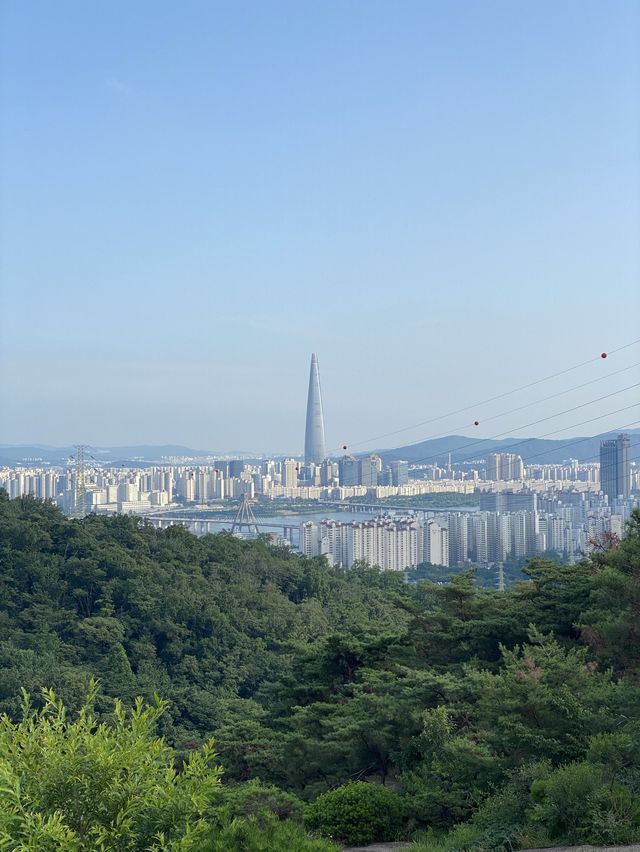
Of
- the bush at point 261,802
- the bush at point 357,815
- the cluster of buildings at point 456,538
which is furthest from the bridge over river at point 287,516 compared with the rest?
the bush at point 357,815

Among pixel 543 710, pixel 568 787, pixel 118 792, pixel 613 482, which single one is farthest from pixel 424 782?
pixel 613 482

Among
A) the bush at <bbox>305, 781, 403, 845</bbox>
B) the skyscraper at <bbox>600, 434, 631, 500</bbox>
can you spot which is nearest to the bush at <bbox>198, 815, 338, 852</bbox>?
the bush at <bbox>305, 781, 403, 845</bbox>

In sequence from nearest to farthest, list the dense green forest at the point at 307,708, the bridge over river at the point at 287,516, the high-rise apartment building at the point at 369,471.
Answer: the dense green forest at the point at 307,708 → the bridge over river at the point at 287,516 → the high-rise apartment building at the point at 369,471

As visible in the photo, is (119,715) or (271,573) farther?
(271,573)

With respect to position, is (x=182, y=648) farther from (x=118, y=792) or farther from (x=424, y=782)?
(x=118, y=792)

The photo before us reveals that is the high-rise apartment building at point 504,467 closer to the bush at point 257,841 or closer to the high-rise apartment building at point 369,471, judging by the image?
the high-rise apartment building at point 369,471

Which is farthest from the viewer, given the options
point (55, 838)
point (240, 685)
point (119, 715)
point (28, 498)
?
point (28, 498)

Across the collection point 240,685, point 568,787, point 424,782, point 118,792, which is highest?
point 118,792
